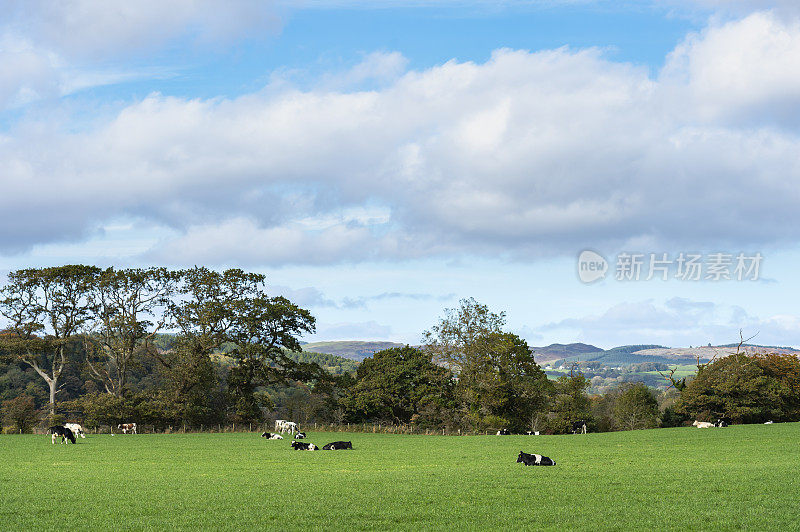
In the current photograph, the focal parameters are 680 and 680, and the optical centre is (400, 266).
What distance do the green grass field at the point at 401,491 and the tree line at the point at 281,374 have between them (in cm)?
2606

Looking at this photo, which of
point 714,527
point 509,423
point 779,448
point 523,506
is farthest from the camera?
point 509,423

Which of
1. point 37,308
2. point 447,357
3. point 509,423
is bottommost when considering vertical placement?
point 509,423

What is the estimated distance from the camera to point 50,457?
31.7 meters

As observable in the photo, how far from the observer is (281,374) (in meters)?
64.9

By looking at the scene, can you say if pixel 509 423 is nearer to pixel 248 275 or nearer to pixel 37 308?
pixel 248 275

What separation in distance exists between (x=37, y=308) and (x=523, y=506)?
57825 millimetres

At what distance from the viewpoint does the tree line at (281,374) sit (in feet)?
194

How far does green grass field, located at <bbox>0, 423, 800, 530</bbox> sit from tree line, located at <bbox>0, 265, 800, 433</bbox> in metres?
26.1

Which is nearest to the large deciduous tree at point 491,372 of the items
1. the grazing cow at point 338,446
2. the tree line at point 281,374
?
the tree line at point 281,374

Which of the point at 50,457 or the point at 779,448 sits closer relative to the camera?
the point at 50,457

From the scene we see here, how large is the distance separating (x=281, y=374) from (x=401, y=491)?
1888 inches

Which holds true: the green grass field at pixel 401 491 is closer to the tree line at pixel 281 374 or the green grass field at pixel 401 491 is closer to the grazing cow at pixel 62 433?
the grazing cow at pixel 62 433

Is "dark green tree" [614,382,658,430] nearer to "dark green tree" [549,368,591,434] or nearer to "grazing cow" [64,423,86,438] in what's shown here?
"dark green tree" [549,368,591,434]

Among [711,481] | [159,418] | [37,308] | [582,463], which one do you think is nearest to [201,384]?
[159,418]
